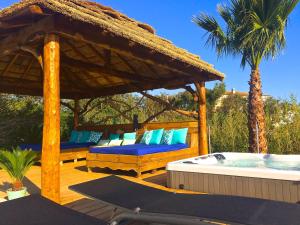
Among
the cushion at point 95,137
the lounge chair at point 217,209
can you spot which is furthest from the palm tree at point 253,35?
the lounge chair at point 217,209

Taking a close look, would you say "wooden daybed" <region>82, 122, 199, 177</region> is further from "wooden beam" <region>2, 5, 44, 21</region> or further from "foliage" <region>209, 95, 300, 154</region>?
"wooden beam" <region>2, 5, 44, 21</region>

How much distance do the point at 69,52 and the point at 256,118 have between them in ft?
19.5

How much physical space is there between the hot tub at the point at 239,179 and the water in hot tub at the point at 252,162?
2cm

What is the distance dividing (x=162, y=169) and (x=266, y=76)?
4280 millimetres

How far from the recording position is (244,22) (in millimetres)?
7688

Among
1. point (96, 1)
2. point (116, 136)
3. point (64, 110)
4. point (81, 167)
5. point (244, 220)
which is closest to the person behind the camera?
point (244, 220)

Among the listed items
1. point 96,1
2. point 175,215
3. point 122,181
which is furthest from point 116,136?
point 175,215

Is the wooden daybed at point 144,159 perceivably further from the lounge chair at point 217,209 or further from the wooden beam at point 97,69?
the lounge chair at point 217,209

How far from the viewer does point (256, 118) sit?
7855mm

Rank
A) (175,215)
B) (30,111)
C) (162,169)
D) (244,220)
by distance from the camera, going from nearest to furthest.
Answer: (244,220)
(175,215)
(162,169)
(30,111)

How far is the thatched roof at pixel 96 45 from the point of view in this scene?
4.29 metres

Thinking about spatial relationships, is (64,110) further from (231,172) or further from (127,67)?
A: (231,172)

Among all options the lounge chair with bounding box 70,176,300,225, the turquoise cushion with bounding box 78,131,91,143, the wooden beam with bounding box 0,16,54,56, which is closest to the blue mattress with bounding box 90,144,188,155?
the wooden beam with bounding box 0,16,54,56

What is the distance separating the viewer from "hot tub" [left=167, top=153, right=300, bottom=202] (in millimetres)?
3998
